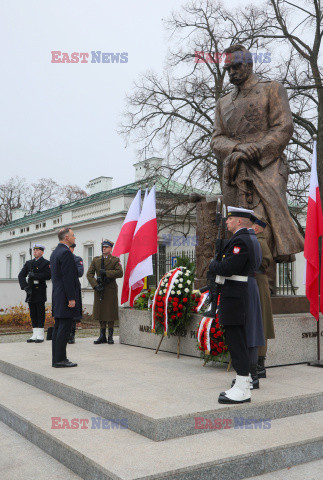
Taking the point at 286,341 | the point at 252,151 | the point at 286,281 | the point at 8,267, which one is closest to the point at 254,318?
the point at 286,341

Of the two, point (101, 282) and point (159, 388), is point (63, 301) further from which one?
point (101, 282)

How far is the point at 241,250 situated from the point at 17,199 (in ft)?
159

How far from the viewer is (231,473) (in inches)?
145

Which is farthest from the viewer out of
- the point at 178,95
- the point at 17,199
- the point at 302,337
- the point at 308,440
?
the point at 17,199

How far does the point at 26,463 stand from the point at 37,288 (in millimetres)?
5733

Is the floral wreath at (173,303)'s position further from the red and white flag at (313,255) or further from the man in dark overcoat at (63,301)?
the red and white flag at (313,255)

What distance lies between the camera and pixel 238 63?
7312mm

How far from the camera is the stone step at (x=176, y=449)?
3525 millimetres

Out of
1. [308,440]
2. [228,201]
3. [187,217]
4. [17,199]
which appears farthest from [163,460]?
[17,199]

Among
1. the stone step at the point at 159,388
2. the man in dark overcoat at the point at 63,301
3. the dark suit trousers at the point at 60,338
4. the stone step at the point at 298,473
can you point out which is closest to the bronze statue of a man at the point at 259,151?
the stone step at the point at 159,388

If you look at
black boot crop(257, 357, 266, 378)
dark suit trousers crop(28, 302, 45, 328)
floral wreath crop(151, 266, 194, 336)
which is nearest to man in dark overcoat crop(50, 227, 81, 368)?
floral wreath crop(151, 266, 194, 336)

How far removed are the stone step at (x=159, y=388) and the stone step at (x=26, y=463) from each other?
2.18ft

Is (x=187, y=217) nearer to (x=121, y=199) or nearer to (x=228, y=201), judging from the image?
(x=121, y=199)

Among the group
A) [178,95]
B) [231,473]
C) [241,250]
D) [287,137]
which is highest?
[178,95]
